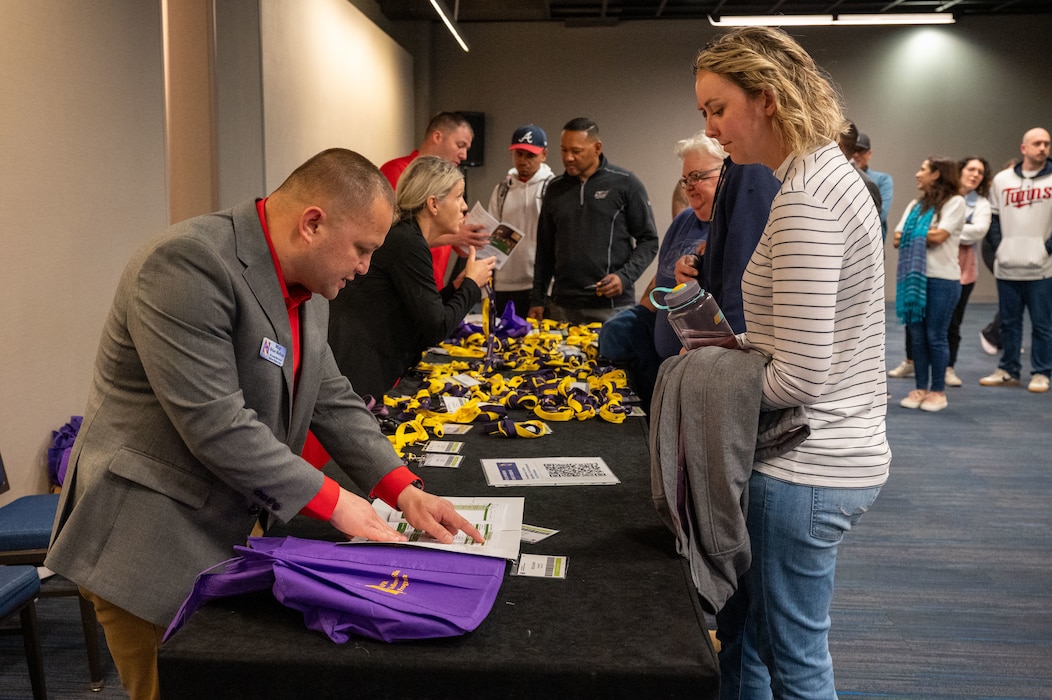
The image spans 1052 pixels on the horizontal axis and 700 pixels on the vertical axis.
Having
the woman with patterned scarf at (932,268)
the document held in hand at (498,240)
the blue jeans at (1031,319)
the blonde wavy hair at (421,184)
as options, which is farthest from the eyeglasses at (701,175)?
the blue jeans at (1031,319)

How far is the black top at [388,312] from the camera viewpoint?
9.41 feet

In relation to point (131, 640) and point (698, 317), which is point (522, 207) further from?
point (131, 640)

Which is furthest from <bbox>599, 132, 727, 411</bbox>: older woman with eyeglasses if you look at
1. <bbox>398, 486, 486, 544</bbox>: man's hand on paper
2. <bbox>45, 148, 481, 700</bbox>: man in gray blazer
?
<bbox>45, 148, 481, 700</bbox>: man in gray blazer

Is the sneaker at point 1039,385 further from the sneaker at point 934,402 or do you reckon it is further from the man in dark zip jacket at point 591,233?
the man in dark zip jacket at point 591,233

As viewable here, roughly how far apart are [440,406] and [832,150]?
146cm

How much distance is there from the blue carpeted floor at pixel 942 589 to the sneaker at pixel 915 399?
67 cm

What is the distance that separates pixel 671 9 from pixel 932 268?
686cm

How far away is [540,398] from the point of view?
273 cm

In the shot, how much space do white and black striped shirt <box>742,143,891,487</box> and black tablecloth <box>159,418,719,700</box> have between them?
35 centimetres

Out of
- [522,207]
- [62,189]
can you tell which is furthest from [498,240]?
[522,207]

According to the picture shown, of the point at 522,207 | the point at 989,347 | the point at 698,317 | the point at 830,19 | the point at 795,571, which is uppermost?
the point at 830,19

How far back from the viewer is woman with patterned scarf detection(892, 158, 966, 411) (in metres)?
5.96

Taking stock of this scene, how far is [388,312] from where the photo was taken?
2.95 meters

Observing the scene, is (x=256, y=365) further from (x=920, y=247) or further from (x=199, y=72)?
(x=920, y=247)
